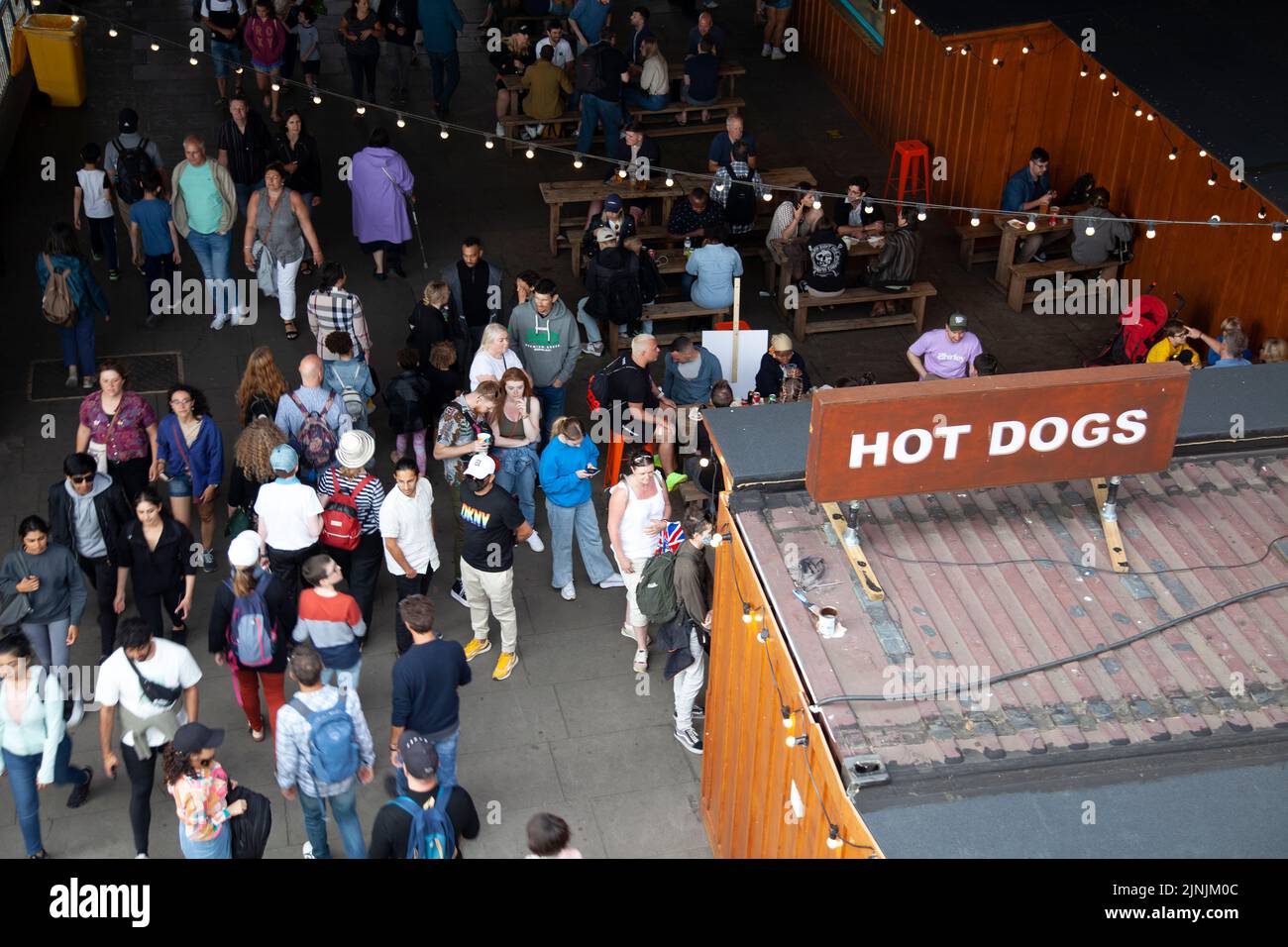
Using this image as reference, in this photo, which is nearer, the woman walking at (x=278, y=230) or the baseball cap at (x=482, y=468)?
the baseball cap at (x=482, y=468)

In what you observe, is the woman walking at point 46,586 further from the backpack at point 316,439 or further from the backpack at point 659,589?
the backpack at point 659,589

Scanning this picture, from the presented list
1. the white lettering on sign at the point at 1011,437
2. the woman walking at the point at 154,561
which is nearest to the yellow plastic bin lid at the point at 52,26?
the woman walking at the point at 154,561

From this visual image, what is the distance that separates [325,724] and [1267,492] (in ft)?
17.5

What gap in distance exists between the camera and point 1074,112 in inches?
632

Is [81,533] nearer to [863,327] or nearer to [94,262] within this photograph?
[94,262]

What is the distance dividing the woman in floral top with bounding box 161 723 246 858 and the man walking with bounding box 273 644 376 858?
40cm

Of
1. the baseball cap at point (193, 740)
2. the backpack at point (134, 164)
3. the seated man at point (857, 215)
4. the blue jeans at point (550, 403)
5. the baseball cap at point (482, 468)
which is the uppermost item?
the backpack at point (134, 164)

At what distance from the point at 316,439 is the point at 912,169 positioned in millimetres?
8671


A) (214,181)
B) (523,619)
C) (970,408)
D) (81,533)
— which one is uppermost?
(970,408)

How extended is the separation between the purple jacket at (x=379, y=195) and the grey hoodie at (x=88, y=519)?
17.8 feet

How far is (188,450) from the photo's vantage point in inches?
425

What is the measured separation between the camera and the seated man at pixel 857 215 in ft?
48.7
